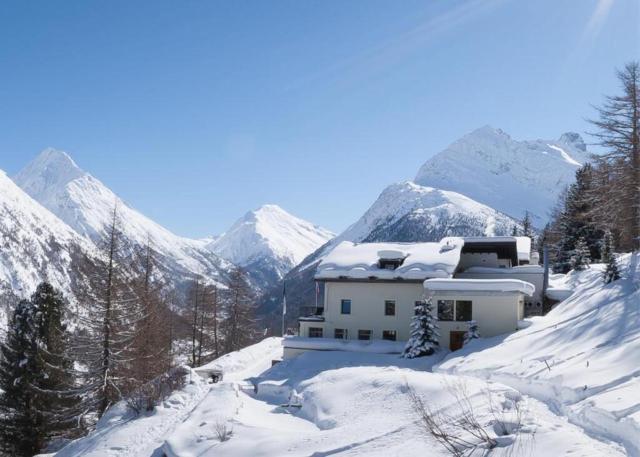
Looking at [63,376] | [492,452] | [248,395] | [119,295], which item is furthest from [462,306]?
[63,376]

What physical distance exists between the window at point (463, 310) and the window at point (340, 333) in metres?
6.76

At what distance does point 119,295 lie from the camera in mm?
29312

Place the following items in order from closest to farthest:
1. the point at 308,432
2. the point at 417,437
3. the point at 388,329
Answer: the point at 417,437, the point at 308,432, the point at 388,329

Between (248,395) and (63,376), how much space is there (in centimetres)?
1353

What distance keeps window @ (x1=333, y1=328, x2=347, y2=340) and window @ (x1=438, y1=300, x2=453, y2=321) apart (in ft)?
19.3

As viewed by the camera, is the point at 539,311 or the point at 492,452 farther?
the point at 539,311

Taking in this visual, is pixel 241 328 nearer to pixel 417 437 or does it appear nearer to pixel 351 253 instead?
pixel 351 253

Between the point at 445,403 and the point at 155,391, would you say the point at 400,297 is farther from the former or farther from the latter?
the point at 445,403

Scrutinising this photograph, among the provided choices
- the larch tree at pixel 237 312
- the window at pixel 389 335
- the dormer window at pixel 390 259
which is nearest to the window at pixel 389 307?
the window at pixel 389 335

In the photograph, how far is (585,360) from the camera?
1455cm

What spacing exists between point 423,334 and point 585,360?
42.2ft

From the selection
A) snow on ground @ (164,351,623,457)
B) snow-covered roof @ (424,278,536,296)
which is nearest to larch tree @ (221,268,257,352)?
snow-covered roof @ (424,278,536,296)

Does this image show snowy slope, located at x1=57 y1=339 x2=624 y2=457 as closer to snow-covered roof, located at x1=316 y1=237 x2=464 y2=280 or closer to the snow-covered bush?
the snow-covered bush

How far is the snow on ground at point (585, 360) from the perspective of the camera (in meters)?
10.5
